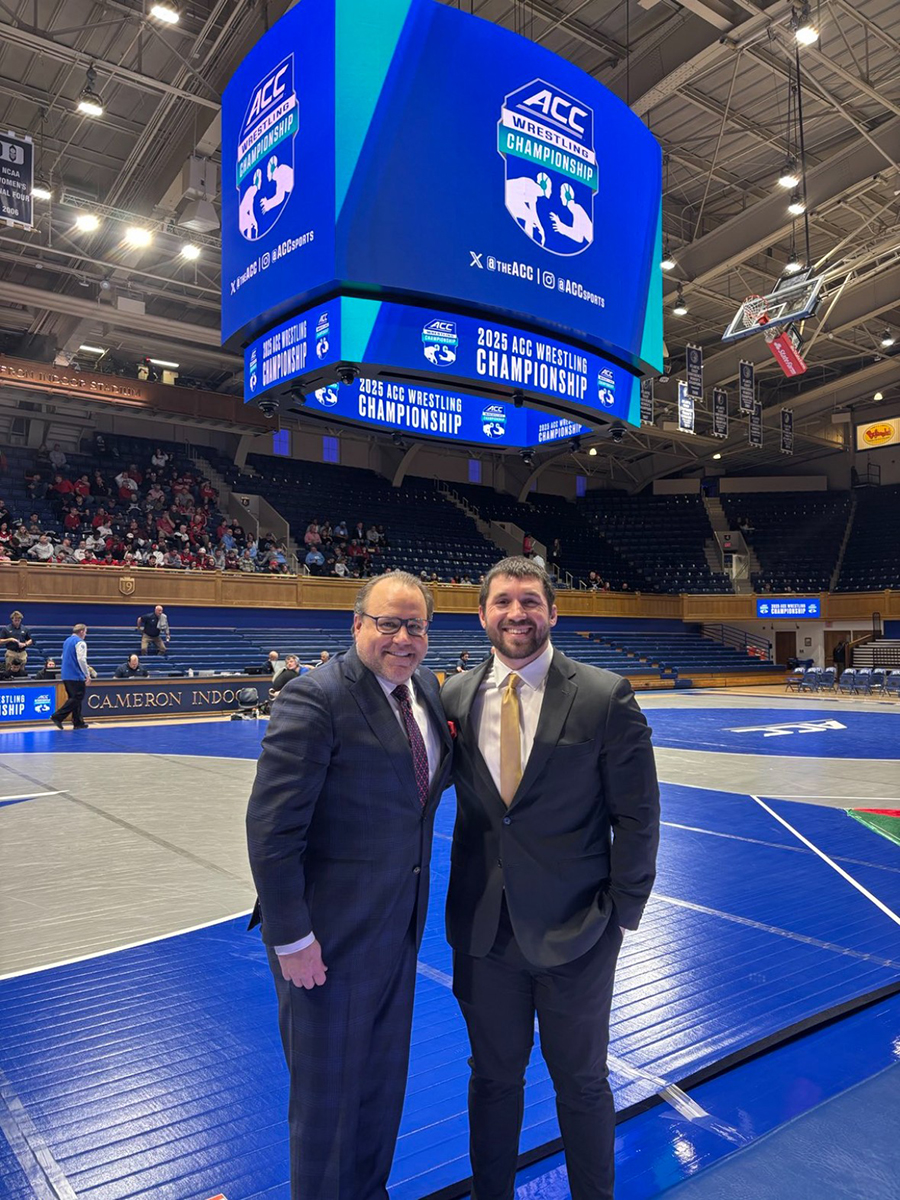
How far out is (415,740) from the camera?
2.06 meters

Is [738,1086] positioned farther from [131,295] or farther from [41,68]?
[131,295]

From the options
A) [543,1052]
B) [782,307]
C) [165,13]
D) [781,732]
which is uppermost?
[165,13]

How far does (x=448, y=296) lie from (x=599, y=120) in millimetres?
2712

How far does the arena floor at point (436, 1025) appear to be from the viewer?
7.80 feet

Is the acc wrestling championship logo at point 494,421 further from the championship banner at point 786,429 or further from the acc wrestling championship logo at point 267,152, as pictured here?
the championship banner at point 786,429

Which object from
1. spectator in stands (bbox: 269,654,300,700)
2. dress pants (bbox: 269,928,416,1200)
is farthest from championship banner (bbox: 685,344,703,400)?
dress pants (bbox: 269,928,416,1200)

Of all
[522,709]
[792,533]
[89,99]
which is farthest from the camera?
[792,533]

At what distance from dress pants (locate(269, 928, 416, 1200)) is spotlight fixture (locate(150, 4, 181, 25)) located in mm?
12081

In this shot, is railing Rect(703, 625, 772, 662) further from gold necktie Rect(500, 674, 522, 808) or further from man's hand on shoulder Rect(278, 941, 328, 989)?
man's hand on shoulder Rect(278, 941, 328, 989)

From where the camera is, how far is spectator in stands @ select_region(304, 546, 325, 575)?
22.9 meters

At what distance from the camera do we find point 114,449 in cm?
2403

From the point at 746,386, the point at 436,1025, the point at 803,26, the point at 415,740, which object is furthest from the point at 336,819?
the point at 746,386

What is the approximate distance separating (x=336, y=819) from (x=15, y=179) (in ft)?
39.0

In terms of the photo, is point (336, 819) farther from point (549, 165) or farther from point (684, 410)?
point (684, 410)
